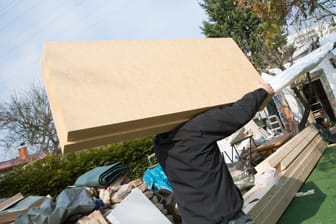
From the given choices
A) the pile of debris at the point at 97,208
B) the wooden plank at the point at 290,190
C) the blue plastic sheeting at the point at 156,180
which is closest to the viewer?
the pile of debris at the point at 97,208

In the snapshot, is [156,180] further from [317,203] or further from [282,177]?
[317,203]

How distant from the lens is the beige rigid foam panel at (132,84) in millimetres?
2096

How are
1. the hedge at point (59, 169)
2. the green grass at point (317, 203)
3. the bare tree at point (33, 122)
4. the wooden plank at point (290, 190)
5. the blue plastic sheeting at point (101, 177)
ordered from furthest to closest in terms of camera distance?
the bare tree at point (33, 122) → the hedge at point (59, 169) → the blue plastic sheeting at point (101, 177) → the wooden plank at point (290, 190) → the green grass at point (317, 203)

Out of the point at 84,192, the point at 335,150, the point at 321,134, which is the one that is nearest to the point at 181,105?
the point at 84,192

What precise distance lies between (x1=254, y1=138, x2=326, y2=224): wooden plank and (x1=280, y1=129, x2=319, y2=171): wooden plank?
0.09 metres

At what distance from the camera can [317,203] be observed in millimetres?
5234

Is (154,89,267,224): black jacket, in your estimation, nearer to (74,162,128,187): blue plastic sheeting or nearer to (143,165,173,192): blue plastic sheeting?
(143,165,173,192): blue plastic sheeting

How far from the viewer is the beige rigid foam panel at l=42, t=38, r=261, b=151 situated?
2.10 metres

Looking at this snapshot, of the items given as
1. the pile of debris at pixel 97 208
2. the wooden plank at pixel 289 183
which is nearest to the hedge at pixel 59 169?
the pile of debris at pixel 97 208

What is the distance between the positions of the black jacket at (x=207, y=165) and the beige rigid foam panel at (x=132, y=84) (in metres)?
0.24

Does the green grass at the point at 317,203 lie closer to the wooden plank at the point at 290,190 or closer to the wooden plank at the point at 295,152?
the wooden plank at the point at 290,190

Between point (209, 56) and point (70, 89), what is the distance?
1.35 m

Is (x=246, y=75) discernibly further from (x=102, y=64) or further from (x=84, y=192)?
(x=84, y=192)

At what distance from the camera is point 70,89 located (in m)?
2.13
